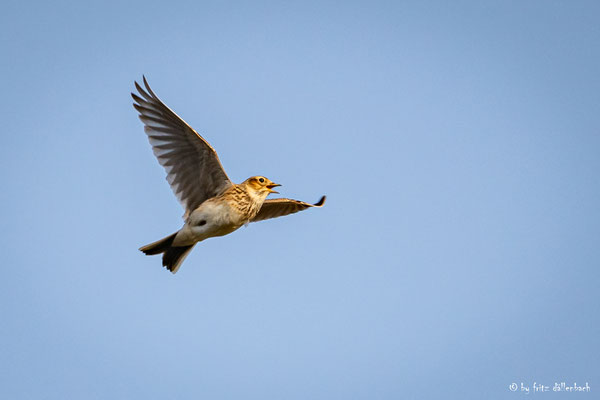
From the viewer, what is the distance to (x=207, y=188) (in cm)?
1405

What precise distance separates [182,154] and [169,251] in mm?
1739

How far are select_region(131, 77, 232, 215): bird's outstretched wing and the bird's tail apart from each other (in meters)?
0.69

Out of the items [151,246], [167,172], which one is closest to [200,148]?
[167,172]

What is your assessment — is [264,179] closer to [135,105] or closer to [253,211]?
[253,211]

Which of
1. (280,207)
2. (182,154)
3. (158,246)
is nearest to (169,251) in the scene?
(158,246)

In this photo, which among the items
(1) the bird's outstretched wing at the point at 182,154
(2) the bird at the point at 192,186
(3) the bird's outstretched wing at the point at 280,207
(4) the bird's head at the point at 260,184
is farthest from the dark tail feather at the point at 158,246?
(3) the bird's outstretched wing at the point at 280,207

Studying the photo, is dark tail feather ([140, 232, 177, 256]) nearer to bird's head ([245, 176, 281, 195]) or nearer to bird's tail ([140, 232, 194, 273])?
bird's tail ([140, 232, 194, 273])

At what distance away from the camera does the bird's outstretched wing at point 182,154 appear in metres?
13.5

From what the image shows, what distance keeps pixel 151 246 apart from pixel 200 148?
6.28 feet

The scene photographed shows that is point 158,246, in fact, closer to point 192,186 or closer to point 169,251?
point 169,251

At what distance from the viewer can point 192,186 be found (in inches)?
551

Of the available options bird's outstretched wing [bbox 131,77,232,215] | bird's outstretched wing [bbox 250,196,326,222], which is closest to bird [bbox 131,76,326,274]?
bird's outstretched wing [bbox 131,77,232,215]

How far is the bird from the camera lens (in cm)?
1345

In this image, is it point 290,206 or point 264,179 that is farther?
point 290,206
